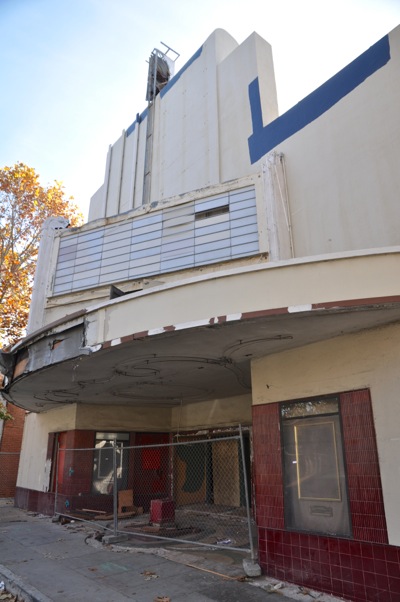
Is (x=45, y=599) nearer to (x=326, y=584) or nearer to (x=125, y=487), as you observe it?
(x=326, y=584)

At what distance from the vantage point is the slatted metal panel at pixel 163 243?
11.4 metres

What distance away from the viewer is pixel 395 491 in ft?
18.7

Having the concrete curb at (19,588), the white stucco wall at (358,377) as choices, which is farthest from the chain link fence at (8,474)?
the white stucco wall at (358,377)

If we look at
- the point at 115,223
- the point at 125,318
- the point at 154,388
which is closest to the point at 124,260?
the point at 115,223

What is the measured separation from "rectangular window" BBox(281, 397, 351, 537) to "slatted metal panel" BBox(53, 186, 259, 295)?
501 cm

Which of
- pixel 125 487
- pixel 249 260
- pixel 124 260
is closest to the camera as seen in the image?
pixel 249 260

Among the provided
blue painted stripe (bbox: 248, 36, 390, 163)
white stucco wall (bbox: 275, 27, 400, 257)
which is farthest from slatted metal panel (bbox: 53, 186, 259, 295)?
blue painted stripe (bbox: 248, 36, 390, 163)

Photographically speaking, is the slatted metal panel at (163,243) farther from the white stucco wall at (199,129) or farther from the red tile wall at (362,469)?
the red tile wall at (362,469)

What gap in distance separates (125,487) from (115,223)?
8871 mm

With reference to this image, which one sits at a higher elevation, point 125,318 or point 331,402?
point 125,318

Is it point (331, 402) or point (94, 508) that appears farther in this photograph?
point (94, 508)

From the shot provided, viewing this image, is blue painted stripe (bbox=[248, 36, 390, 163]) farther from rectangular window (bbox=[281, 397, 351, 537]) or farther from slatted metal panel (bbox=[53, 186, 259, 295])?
rectangular window (bbox=[281, 397, 351, 537])

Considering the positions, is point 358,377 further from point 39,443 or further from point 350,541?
point 39,443

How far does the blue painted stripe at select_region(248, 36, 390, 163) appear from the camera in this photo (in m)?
9.77
